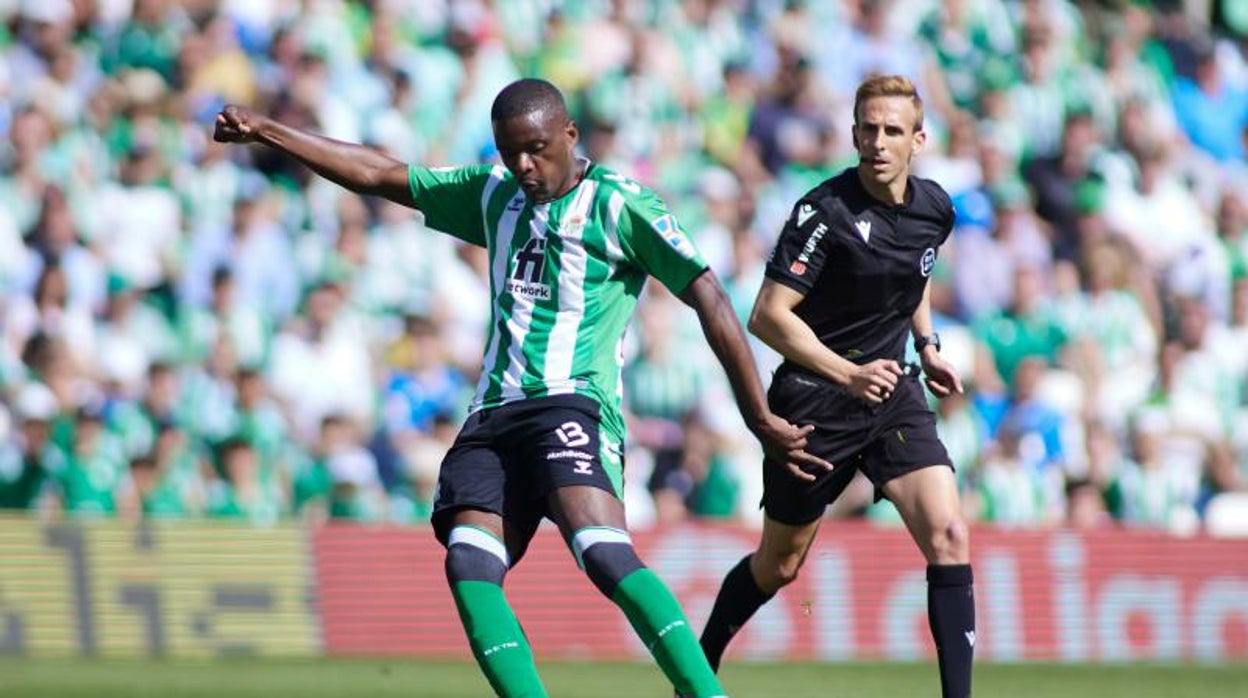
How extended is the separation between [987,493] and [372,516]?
4.84 m

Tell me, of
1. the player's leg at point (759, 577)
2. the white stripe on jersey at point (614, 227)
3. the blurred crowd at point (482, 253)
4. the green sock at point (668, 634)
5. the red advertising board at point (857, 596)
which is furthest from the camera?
the blurred crowd at point (482, 253)

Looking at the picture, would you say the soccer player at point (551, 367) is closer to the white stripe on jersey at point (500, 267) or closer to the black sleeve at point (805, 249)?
the white stripe on jersey at point (500, 267)

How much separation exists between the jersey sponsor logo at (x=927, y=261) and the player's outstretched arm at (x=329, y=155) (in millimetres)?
2393

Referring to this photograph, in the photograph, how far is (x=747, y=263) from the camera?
61.8 ft

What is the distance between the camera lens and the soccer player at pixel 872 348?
376 inches

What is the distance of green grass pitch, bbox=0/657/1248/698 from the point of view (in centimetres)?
1258

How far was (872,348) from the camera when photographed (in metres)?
9.97

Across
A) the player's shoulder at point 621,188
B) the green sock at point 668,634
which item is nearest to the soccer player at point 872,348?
Result: the player's shoulder at point 621,188

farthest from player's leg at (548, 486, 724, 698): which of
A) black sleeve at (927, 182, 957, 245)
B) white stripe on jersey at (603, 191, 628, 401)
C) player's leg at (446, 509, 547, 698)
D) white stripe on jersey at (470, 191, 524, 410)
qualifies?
black sleeve at (927, 182, 957, 245)

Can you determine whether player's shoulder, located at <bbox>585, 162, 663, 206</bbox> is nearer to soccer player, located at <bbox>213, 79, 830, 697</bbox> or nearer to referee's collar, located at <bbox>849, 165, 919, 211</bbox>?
soccer player, located at <bbox>213, 79, 830, 697</bbox>

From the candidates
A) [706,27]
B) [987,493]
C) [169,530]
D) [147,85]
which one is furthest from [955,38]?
[169,530]

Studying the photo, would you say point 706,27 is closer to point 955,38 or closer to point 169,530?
point 955,38

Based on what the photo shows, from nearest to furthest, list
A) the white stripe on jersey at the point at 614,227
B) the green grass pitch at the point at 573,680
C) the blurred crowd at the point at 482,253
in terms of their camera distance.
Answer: the white stripe on jersey at the point at 614,227 < the green grass pitch at the point at 573,680 < the blurred crowd at the point at 482,253

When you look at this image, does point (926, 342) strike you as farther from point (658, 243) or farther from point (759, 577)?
point (658, 243)
